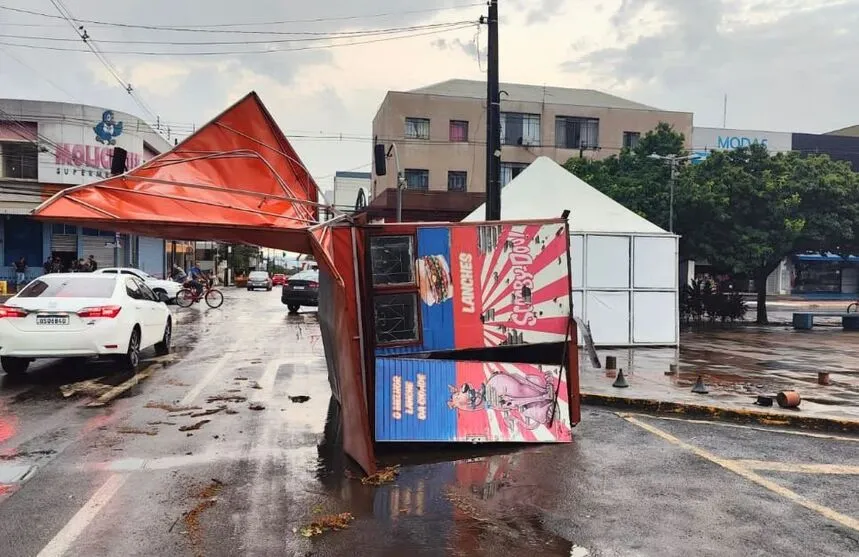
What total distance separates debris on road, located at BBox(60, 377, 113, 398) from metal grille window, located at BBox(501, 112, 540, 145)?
36.1m

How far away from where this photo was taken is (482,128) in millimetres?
40719

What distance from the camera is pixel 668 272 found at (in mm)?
15523

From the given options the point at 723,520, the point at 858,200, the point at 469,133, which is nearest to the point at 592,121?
the point at 469,133

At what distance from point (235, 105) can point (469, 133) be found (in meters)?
34.2

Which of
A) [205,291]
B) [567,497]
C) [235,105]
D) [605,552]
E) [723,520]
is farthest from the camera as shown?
[205,291]

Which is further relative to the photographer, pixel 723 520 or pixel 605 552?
pixel 723 520

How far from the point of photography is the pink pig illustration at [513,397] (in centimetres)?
650

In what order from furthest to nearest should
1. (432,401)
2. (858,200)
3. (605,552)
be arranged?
1. (858,200)
2. (432,401)
3. (605,552)

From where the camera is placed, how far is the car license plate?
9.33 meters

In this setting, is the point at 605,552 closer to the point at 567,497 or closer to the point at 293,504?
the point at 567,497

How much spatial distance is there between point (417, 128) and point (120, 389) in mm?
33472

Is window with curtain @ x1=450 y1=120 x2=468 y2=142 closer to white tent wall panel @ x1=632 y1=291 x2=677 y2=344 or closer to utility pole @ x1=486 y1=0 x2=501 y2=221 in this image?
white tent wall panel @ x1=632 y1=291 x2=677 y2=344

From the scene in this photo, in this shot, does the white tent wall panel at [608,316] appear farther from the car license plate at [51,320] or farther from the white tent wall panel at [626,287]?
the car license plate at [51,320]

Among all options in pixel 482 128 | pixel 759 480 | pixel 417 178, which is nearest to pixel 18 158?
pixel 417 178
